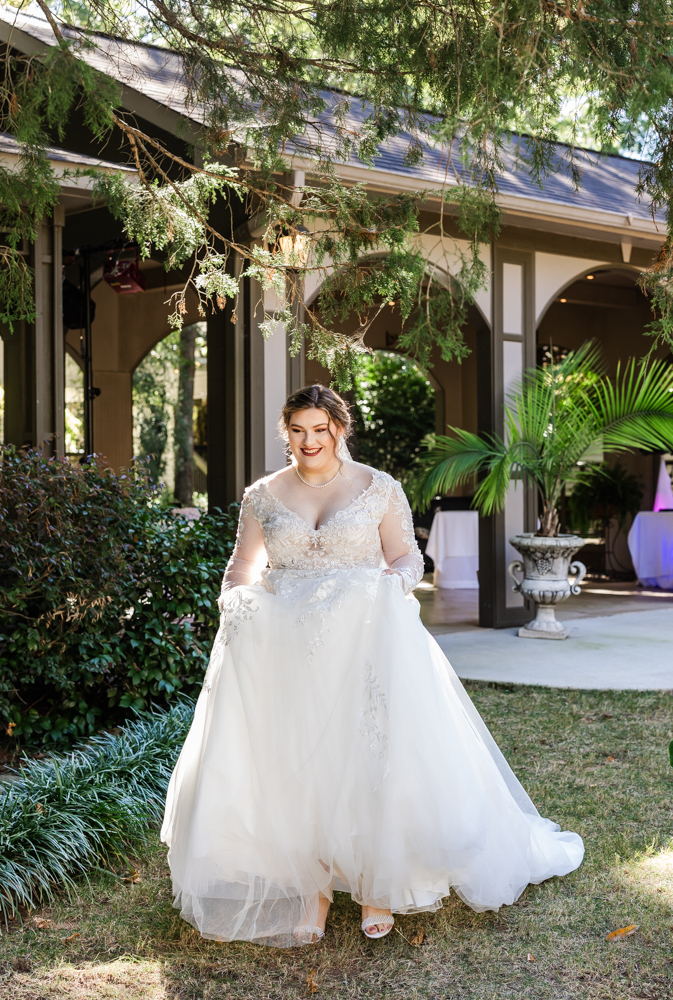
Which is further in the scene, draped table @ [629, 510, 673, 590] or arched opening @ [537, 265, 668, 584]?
arched opening @ [537, 265, 668, 584]

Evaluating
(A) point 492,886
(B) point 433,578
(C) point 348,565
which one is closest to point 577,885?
(A) point 492,886

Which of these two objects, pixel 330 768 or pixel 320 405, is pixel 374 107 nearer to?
pixel 320 405

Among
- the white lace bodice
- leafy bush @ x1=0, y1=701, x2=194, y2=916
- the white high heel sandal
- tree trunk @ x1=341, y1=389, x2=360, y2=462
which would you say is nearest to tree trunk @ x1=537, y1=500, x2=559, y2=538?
tree trunk @ x1=341, y1=389, x2=360, y2=462

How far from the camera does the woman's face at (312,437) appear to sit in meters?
3.46

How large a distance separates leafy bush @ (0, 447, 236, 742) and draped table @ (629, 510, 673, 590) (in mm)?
7276

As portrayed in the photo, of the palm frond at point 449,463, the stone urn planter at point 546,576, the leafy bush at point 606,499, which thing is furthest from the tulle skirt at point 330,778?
the leafy bush at point 606,499

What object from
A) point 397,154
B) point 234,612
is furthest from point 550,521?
point 234,612

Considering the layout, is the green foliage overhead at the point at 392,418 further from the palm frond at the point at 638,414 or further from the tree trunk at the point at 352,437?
the palm frond at the point at 638,414

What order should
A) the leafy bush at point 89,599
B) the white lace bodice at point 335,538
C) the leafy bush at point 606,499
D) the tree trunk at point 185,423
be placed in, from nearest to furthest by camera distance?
the white lace bodice at point 335,538, the leafy bush at point 89,599, the leafy bush at point 606,499, the tree trunk at point 185,423

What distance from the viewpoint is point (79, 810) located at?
394 centimetres

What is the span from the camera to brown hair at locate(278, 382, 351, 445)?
347cm

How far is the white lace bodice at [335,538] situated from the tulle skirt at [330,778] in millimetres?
122

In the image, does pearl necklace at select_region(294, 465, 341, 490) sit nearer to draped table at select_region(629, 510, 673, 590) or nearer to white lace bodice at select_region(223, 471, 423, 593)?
white lace bodice at select_region(223, 471, 423, 593)

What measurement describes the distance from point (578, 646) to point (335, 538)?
4.91 m
